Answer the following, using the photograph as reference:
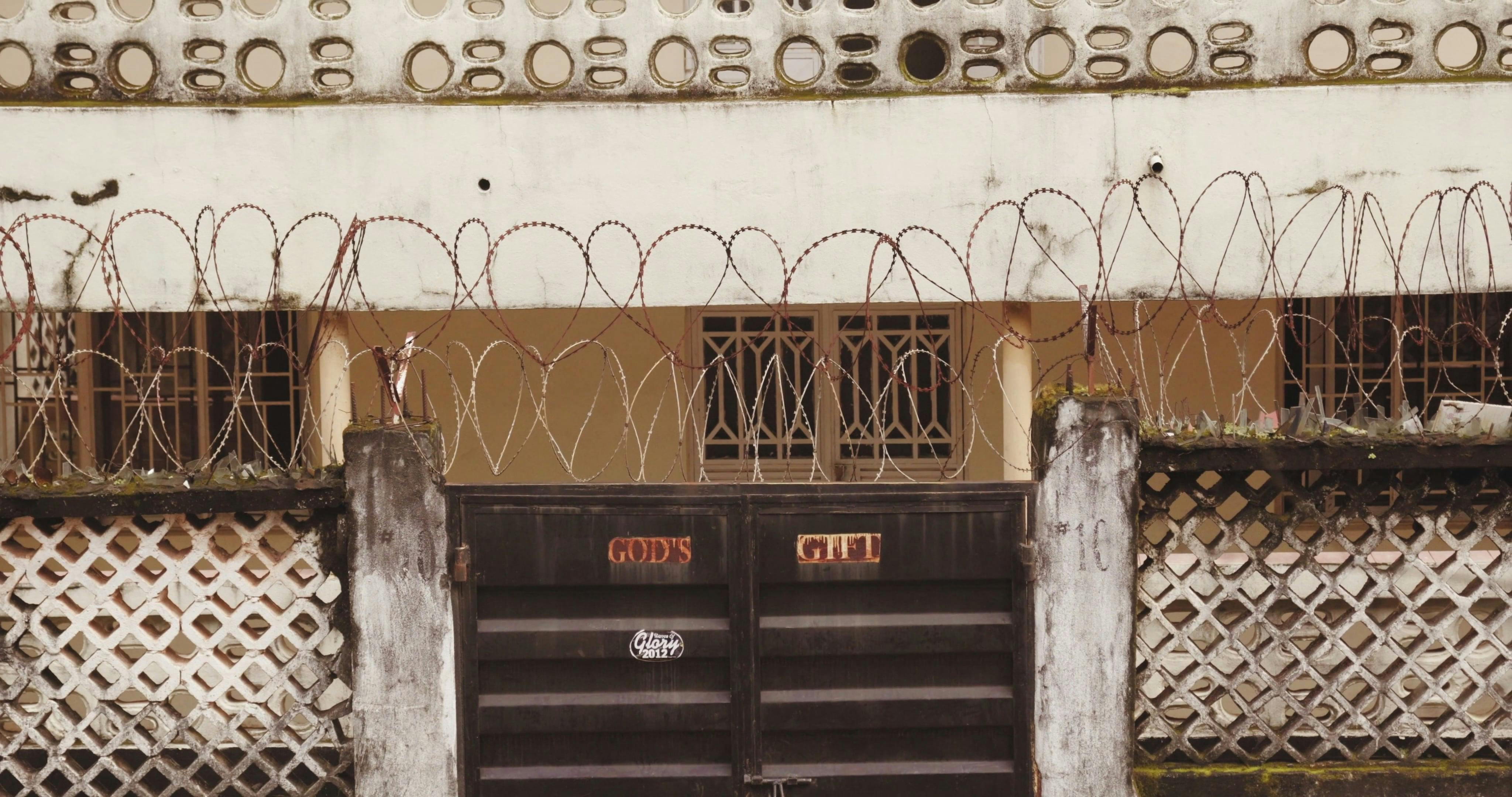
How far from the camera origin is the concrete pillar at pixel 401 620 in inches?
153

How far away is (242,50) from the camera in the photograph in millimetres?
5719

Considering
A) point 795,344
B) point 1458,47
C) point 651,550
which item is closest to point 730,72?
point 795,344

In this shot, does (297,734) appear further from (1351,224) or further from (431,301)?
(1351,224)

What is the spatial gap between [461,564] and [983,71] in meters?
3.52

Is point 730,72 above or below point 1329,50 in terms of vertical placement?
below

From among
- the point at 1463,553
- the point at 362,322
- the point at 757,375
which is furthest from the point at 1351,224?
the point at 362,322

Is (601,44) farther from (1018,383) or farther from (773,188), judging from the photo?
(1018,383)

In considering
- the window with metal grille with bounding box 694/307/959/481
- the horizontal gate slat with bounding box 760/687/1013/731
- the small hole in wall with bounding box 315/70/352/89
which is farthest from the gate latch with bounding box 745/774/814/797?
the window with metal grille with bounding box 694/307/959/481

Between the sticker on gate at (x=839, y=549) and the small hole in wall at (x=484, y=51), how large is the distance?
10.2ft

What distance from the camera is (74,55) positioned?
5.73 m

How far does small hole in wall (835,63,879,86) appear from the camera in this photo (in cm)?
576

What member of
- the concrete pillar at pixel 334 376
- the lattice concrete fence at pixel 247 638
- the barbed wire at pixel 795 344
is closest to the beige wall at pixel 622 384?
the barbed wire at pixel 795 344

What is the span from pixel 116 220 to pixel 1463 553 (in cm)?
582

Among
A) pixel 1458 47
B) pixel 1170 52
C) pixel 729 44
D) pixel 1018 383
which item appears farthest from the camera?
pixel 1170 52
